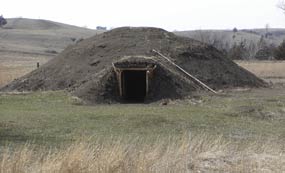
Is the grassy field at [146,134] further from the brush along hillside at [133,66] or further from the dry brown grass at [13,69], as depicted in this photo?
the dry brown grass at [13,69]

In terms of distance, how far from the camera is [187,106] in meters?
22.7

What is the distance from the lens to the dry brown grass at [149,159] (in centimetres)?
896

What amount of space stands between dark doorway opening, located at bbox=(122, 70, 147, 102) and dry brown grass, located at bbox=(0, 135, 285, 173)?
1524 cm

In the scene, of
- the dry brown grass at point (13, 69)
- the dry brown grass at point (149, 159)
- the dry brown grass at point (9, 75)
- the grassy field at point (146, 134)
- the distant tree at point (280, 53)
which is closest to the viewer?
the dry brown grass at point (149, 159)

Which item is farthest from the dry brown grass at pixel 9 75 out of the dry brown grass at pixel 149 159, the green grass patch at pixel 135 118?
the dry brown grass at pixel 149 159

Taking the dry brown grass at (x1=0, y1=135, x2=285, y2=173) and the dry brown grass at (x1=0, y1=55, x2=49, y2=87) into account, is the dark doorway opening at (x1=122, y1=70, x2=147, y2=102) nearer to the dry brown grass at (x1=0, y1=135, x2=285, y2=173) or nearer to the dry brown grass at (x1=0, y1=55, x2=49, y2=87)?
the dry brown grass at (x1=0, y1=55, x2=49, y2=87)

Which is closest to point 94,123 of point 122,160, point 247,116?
point 247,116

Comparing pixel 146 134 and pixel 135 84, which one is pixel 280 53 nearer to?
pixel 135 84

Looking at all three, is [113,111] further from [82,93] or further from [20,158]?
[20,158]

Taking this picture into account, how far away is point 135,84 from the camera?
2800cm

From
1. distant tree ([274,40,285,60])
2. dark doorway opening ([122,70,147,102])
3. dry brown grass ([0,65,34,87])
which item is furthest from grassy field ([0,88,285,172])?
distant tree ([274,40,285,60])

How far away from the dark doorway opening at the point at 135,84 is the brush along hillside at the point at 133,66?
28.6 inches

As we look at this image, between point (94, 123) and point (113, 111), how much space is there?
9.90 feet

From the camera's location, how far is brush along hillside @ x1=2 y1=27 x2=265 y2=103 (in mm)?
→ 25438
